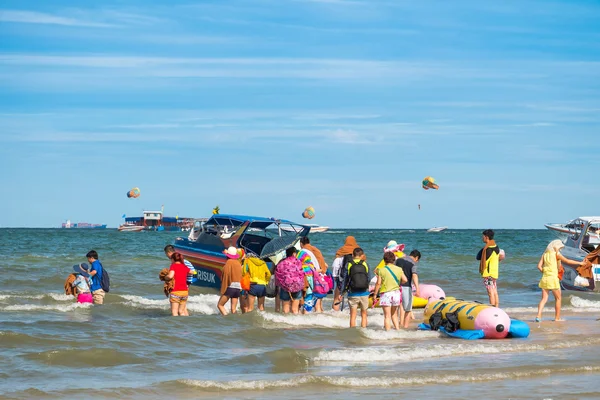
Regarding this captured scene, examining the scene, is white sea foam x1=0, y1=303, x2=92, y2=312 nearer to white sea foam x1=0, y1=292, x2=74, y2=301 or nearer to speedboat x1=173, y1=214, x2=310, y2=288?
white sea foam x1=0, y1=292, x2=74, y2=301

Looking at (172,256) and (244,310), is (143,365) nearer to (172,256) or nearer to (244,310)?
(172,256)

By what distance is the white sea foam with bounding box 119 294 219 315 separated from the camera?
64.2 feet

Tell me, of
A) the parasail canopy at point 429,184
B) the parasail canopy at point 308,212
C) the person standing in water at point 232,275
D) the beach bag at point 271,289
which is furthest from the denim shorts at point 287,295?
the parasail canopy at point 308,212

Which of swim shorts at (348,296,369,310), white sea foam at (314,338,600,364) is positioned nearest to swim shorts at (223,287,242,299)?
swim shorts at (348,296,369,310)

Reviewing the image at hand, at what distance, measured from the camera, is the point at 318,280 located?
16781 mm

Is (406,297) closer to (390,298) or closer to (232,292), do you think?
(390,298)

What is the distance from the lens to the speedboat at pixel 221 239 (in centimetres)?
2155

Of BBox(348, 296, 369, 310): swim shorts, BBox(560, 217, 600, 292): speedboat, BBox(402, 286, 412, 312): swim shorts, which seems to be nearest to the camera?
BBox(348, 296, 369, 310): swim shorts

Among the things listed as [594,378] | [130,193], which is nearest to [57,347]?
[594,378]

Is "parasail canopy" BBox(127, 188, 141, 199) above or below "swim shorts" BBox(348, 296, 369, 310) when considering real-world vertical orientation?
above

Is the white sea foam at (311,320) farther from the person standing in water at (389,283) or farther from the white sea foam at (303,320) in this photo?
the person standing in water at (389,283)

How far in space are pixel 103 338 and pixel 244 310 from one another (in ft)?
12.9

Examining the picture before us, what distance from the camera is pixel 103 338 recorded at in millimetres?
13750

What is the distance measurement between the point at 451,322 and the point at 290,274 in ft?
11.1
